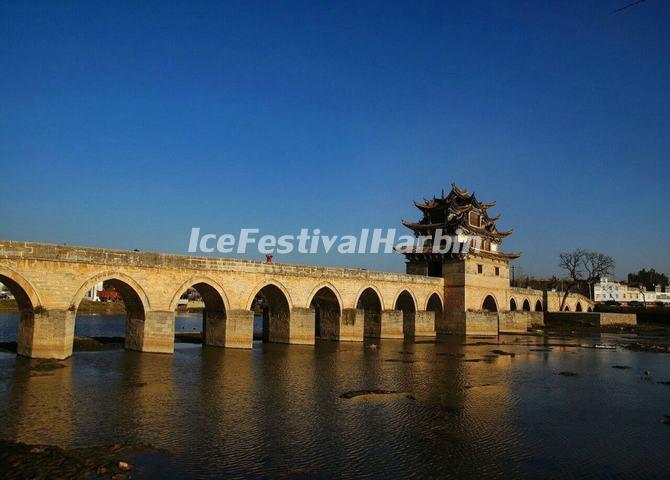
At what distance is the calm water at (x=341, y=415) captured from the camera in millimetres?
9422

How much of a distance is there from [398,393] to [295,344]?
41.5 ft

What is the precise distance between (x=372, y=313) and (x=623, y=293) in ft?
264

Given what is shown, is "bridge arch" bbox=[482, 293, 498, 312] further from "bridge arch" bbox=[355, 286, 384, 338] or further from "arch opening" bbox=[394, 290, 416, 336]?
"bridge arch" bbox=[355, 286, 384, 338]

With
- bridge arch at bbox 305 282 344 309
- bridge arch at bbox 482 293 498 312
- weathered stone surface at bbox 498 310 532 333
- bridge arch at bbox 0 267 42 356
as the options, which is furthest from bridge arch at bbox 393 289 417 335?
bridge arch at bbox 0 267 42 356

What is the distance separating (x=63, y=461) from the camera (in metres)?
8.62

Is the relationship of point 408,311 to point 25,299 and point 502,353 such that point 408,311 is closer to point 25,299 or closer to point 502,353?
point 502,353

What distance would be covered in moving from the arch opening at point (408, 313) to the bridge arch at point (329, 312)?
6903mm

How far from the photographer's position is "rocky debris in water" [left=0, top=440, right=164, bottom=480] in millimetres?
8125

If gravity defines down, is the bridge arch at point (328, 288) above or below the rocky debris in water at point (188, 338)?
above

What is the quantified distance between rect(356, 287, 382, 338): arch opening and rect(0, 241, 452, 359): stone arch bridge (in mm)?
67

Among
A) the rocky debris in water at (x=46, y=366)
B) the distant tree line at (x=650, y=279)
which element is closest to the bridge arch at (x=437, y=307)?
the rocky debris in water at (x=46, y=366)

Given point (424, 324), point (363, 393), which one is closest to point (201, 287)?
point (363, 393)

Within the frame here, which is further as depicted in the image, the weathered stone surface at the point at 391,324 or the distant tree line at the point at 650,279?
the distant tree line at the point at 650,279

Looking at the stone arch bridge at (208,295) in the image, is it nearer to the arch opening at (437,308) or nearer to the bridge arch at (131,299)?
the bridge arch at (131,299)
